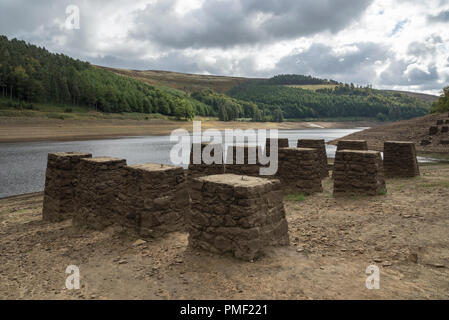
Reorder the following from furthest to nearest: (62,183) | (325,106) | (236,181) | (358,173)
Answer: (325,106)
(358,173)
(62,183)
(236,181)

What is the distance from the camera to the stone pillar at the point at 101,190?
839 cm

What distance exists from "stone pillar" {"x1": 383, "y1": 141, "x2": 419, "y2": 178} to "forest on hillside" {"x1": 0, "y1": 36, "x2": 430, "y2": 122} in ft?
235

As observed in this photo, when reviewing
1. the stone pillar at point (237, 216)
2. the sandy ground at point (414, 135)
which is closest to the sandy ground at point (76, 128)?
the sandy ground at point (414, 135)

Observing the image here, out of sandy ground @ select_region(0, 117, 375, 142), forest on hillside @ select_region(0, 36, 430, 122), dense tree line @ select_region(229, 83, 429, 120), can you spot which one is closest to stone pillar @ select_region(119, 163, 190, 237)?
sandy ground @ select_region(0, 117, 375, 142)

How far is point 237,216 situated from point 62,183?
270 inches

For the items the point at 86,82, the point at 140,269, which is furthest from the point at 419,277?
the point at 86,82

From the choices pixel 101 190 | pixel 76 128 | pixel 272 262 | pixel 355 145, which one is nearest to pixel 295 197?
pixel 355 145

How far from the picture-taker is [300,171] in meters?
11.2

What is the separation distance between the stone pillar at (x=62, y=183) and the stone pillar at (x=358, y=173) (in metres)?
8.15

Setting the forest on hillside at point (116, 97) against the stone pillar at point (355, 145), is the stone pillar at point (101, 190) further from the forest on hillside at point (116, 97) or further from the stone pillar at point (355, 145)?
the forest on hillside at point (116, 97)

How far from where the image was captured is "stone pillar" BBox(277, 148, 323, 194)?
1110cm

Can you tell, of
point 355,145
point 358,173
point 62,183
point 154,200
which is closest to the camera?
point 154,200

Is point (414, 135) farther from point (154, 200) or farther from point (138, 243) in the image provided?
point (138, 243)

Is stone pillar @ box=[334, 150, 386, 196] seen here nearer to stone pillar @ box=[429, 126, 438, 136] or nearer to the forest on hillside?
stone pillar @ box=[429, 126, 438, 136]
